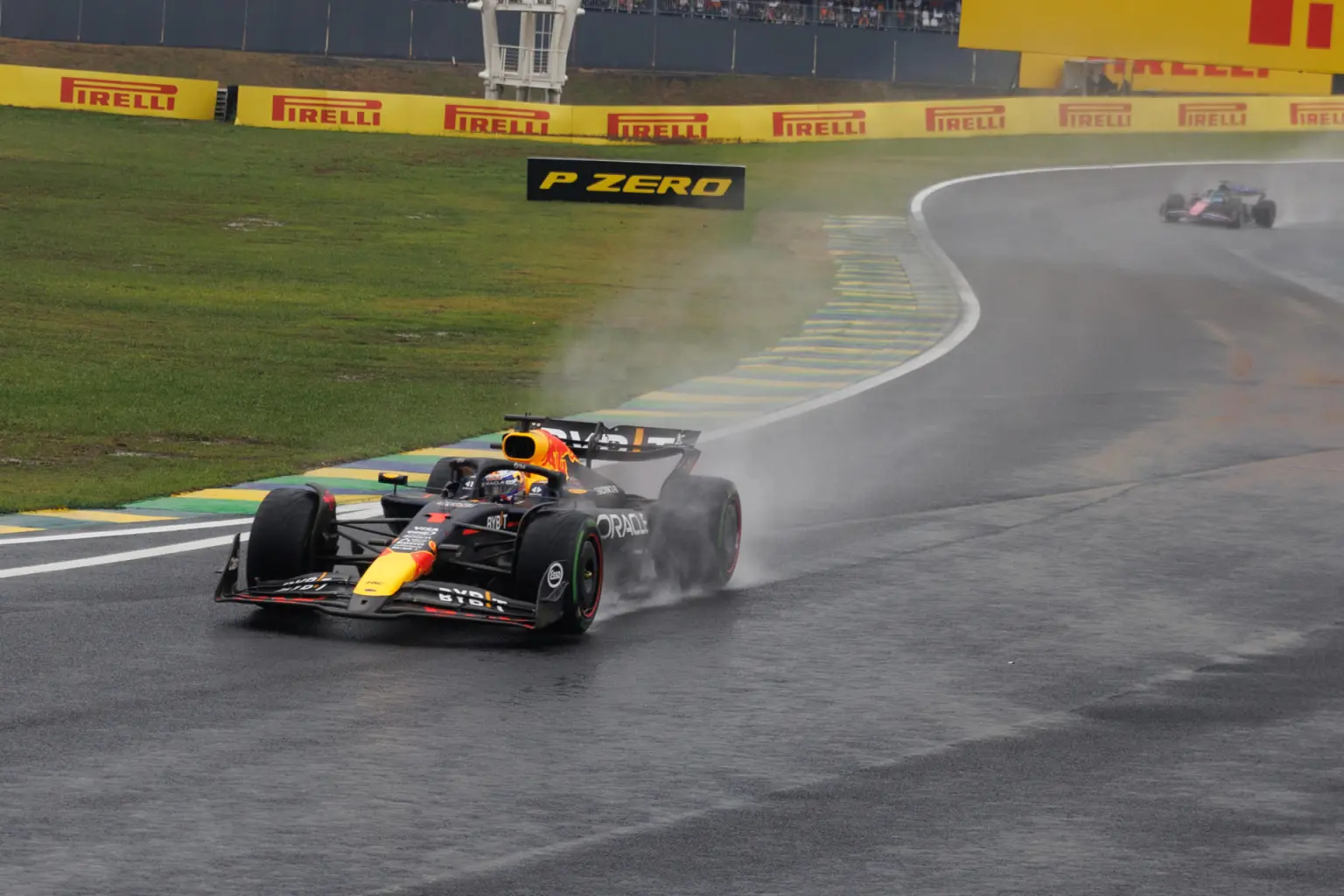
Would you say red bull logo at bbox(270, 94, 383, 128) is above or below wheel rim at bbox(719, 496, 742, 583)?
above

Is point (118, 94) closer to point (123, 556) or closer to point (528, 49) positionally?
point (528, 49)

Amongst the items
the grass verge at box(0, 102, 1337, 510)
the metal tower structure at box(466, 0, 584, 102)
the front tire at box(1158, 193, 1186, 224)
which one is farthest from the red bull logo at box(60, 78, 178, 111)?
the front tire at box(1158, 193, 1186, 224)

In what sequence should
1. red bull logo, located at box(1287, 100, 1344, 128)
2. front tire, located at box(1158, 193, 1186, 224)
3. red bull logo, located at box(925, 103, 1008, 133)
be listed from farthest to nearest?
red bull logo, located at box(1287, 100, 1344, 128), red bull logo, located at box(925, 103, 1008, 133), front tire, located at box(1158, 193, 1186, 224)

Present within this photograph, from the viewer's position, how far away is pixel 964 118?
63688 mm

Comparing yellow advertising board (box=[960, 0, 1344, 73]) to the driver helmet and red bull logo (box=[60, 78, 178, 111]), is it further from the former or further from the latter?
the driver helmet

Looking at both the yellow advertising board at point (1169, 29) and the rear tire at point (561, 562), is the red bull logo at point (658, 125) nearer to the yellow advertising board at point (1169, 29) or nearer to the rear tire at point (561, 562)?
the yellow advertising board at point (1169, 29)

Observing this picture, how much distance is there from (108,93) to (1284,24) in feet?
95.9

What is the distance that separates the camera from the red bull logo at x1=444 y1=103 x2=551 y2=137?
53312 mm

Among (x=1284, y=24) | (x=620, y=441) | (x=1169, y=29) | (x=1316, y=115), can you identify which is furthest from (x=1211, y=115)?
(x=620, y=441)

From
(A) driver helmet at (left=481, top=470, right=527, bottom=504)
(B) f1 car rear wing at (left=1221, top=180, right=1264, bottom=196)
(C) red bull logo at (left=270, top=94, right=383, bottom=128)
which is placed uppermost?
(C) red bull logo at (left=270, top=94, right=383, bottom=128)

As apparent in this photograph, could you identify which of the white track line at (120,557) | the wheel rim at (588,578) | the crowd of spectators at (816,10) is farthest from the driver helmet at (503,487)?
the crowd of spectators at (816,10)

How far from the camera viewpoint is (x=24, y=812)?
7.07m

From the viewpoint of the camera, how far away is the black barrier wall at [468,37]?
200ft

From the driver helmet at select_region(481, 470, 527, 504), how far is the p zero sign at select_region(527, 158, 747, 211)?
32.0m
